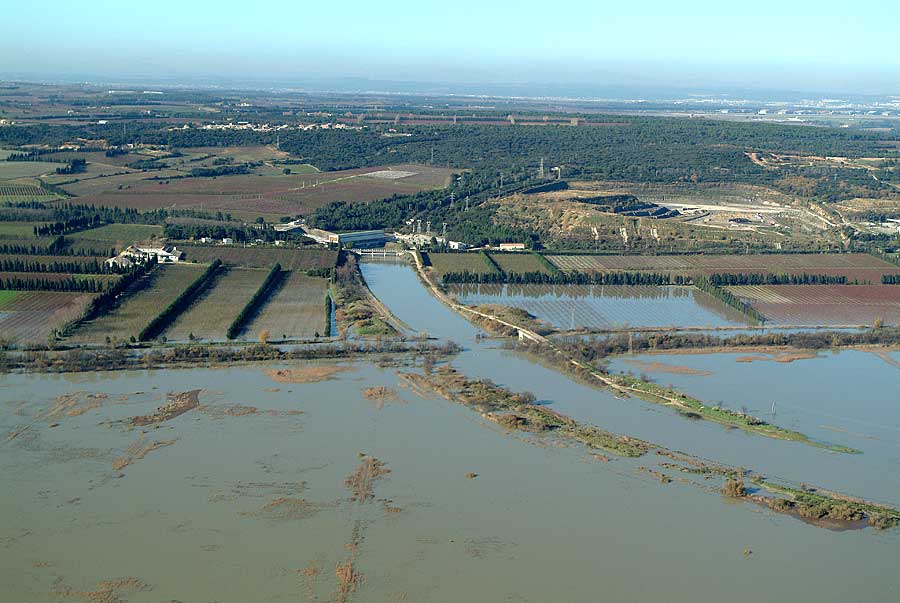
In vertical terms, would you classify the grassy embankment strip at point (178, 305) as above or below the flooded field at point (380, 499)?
above

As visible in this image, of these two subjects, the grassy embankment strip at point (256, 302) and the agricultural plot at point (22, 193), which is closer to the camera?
the grassy embankment strip at point (256, 302)

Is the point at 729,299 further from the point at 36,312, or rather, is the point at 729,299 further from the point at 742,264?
the point at 36,312

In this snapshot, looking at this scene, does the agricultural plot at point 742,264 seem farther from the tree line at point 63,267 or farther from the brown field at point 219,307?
the tree line at point 63,267

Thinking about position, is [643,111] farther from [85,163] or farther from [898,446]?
[898,446]

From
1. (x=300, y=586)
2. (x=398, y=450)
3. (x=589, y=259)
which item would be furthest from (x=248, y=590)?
(x=589, y=259)

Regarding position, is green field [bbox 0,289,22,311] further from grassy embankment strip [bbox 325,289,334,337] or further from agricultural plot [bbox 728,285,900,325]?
agricultural plot [bbox 728,285,900,325]

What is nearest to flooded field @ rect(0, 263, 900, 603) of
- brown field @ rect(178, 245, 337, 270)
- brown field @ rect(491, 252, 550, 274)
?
brown field @ rect(178, 245, 337, 270)

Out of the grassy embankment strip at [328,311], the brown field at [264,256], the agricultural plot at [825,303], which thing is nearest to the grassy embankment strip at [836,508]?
the agricultural plot at [825,303]
